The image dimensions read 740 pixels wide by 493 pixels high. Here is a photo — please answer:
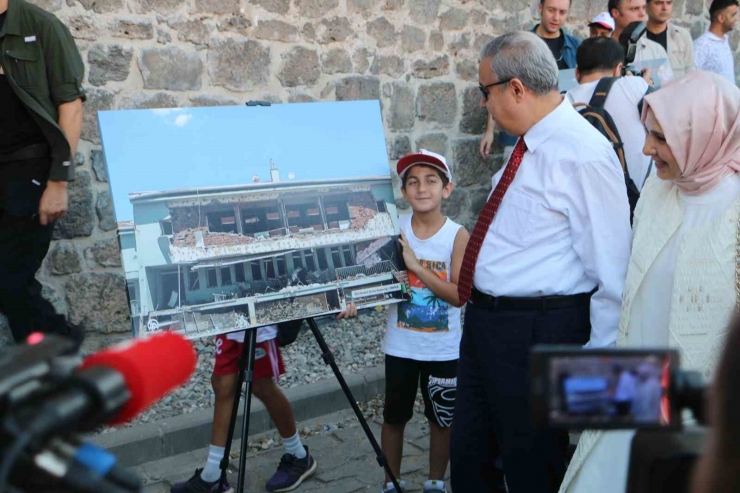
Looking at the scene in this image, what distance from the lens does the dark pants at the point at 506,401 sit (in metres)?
2.78

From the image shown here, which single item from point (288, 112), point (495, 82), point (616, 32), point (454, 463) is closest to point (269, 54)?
point (288, 112)

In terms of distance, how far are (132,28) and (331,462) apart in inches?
107

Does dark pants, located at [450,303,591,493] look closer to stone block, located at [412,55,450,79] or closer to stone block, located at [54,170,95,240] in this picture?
stone block, located at [54,170,95,240]

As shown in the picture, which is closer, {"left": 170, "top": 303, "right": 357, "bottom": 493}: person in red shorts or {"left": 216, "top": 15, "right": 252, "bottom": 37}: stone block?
{"left": 170, "top": 303, "right": 357, "bottom": 493}: person in red shorts

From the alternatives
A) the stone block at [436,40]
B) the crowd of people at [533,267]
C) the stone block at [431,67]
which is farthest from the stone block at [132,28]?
the stone block at [436,40]

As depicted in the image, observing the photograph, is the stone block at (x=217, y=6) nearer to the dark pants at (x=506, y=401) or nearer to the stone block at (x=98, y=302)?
the stone block at (x=98, y=302)

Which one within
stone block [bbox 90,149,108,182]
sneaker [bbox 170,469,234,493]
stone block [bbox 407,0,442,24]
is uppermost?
stone block [bbox 407,0,442,24]

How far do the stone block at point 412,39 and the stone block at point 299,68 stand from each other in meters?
0.78

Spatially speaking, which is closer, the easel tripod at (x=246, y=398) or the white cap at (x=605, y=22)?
the easel tripod at (x=246, y=398)

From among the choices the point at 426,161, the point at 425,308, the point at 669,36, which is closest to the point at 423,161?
the point at 426,161

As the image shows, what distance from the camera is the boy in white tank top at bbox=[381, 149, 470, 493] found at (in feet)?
11.7

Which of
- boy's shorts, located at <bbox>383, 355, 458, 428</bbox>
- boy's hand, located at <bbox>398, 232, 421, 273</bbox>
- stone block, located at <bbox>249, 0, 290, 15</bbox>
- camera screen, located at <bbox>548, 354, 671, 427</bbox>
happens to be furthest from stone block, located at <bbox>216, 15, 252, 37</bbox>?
camera screen, located at <bbox>548, 354, 671, 427</bbox>

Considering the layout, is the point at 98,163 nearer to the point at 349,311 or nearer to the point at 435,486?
the point at 349,311

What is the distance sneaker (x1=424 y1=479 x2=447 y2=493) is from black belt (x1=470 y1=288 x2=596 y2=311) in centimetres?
116
